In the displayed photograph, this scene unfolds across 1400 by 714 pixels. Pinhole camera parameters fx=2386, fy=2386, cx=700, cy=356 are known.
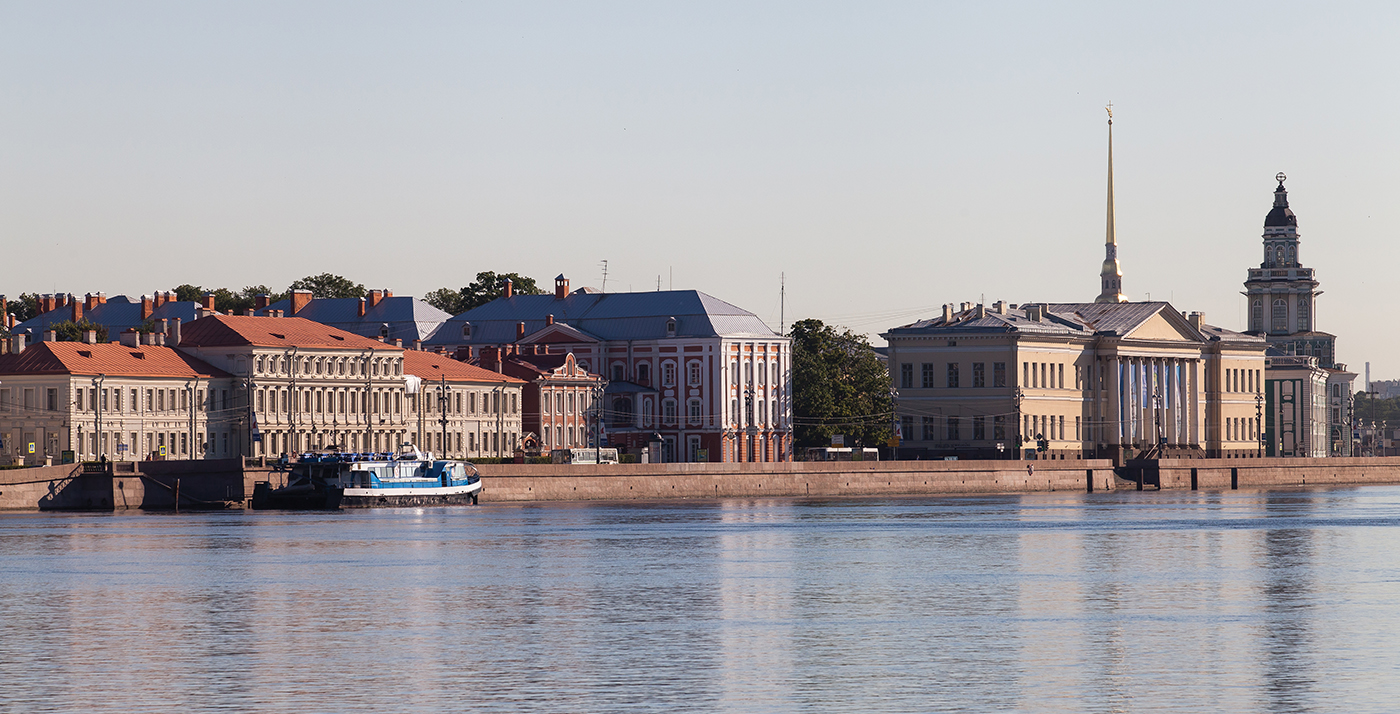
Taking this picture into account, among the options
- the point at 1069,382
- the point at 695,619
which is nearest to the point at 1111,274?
the point at 1069,382

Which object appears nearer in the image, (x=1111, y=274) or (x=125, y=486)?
(x=125, y=486)

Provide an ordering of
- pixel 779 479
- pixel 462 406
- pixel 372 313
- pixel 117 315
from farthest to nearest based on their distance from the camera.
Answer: pixel 372 313, pixel 117 315, pixel 462 406, pixel 779 479

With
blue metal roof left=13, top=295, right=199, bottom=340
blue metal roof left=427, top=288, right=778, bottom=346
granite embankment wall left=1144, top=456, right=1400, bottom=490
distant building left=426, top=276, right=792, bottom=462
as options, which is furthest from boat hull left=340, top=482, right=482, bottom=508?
granite embankment wall left=1144, top=456, right=1400, bottom=490

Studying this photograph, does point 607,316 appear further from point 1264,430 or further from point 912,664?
point 912,664

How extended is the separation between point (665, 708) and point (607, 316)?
11579cm

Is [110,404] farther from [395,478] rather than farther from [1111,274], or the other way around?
[1111,274]

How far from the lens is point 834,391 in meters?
151

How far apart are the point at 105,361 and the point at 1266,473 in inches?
3239

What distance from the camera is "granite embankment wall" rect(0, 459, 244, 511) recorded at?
308ft

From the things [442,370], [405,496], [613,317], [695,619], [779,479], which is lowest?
[695,619]

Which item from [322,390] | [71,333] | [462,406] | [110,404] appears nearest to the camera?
[110,404]

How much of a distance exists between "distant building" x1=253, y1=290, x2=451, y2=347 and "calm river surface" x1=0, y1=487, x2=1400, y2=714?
68.3m

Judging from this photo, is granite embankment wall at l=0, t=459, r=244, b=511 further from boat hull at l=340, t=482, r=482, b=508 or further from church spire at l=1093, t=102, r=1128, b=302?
church spire at l=1093, t=102, r=1128, b=302

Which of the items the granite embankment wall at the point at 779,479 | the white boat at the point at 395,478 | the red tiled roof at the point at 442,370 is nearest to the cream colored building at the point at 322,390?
the red tiled roof at the point at 442,370
